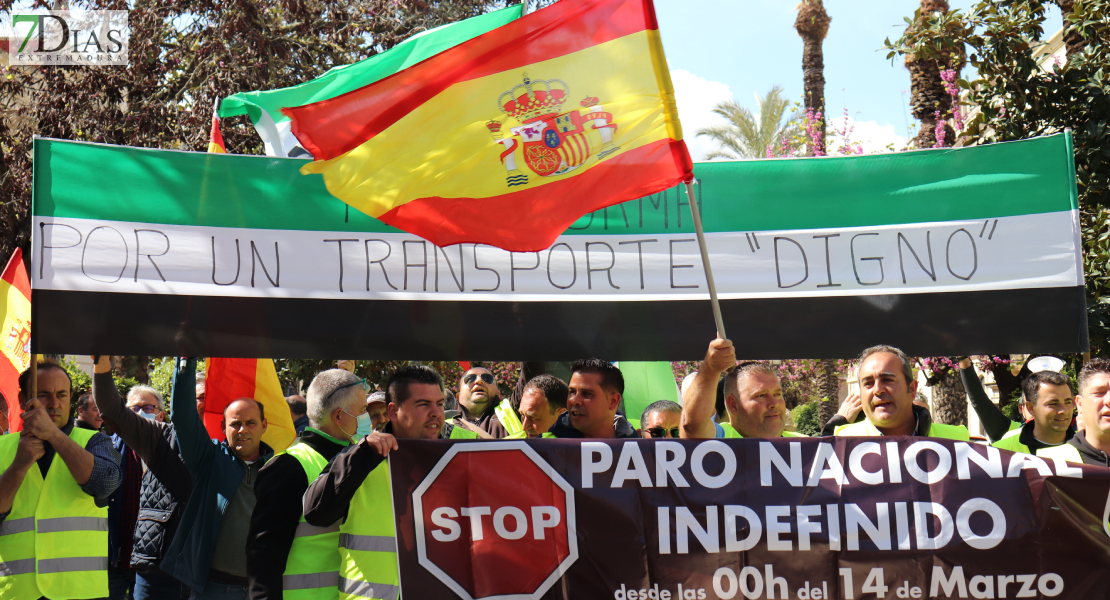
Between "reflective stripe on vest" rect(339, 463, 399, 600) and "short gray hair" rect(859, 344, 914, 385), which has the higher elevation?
"short gray hair" rect(859, 344, 914, 385)

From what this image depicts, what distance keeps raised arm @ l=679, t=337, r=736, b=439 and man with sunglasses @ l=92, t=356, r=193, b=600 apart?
8.56ft

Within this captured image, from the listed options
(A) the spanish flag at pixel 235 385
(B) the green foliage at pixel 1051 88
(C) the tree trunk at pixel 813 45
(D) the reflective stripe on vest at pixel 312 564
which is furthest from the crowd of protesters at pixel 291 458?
(C) the tree trunk at pixel 813 45

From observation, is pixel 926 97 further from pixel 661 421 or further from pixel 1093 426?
pixel 1093 426

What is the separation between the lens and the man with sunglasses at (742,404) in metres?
3.86

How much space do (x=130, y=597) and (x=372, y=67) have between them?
3742 millimetres

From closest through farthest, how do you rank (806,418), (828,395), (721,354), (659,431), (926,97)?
(721,354), (659,431), (926,97), (828,395), (806,418)

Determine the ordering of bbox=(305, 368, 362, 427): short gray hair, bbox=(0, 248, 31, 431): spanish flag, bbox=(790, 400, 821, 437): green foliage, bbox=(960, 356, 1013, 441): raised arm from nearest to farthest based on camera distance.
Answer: bbox=(305, 368, 362, 427): short gray hair, bbox=(960, 356, 1013, 441): raised arm, bbox=(0, 248, 31, 431): spanish flag, bbox=(790, 400, 821, 437): green foliage

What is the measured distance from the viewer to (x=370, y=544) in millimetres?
3750

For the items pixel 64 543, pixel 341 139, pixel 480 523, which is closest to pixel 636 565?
pixel 480 523

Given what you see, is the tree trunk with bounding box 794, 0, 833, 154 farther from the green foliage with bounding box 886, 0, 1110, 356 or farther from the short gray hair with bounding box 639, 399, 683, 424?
the short gray hair with bounding box 639, 399, 683, 424

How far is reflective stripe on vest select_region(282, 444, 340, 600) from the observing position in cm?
377

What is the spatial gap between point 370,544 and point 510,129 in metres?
1.71

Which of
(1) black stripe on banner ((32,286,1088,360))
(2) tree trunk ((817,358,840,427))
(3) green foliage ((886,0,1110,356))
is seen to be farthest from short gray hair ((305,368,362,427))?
(2) tree trunk ((817,358,840,427))

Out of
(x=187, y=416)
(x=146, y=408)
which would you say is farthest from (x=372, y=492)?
(x=146, y=408)
